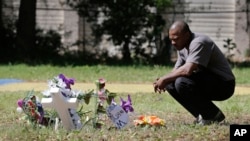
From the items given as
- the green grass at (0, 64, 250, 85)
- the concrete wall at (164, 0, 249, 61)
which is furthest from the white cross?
the concrete wall at (164, 0, 249, 61)

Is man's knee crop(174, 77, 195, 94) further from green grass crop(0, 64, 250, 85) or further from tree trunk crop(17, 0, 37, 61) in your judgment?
tree trunk crop(17, 0, 37, 61)

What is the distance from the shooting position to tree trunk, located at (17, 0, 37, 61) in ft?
59.6

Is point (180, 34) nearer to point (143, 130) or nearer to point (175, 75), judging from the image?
point (175, 75)

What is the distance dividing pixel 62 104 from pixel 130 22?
11463 millimetres

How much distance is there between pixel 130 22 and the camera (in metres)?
17.7

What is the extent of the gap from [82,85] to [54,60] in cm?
598

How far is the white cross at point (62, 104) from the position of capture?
6.32m

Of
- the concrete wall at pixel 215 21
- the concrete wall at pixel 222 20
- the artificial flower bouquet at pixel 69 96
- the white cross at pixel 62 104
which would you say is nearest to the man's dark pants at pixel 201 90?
the artificial flower bouquet at pixel 69 96

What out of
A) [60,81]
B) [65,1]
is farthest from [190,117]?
[65,1]

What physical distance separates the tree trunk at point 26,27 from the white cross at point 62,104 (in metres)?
11.9

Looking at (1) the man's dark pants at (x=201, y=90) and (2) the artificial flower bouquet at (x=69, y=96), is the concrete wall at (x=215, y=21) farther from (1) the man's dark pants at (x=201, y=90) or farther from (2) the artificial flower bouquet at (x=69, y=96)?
(2) the artificial flower bouquet at (x=69, y=96)

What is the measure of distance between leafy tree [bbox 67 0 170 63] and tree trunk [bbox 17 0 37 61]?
1.84 metres

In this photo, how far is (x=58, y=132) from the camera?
6.32 metres

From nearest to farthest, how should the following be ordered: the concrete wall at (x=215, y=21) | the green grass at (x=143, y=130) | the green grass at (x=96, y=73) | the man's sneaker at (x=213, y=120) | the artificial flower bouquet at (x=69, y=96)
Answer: the green grass at (x=143, y=130), the artificial flower bouquet at (x=69, y=96), the man's sneaker at (x=213, y=120), the green grass at (x=96, y=73), the concrete wall at (x=215, y=21)
